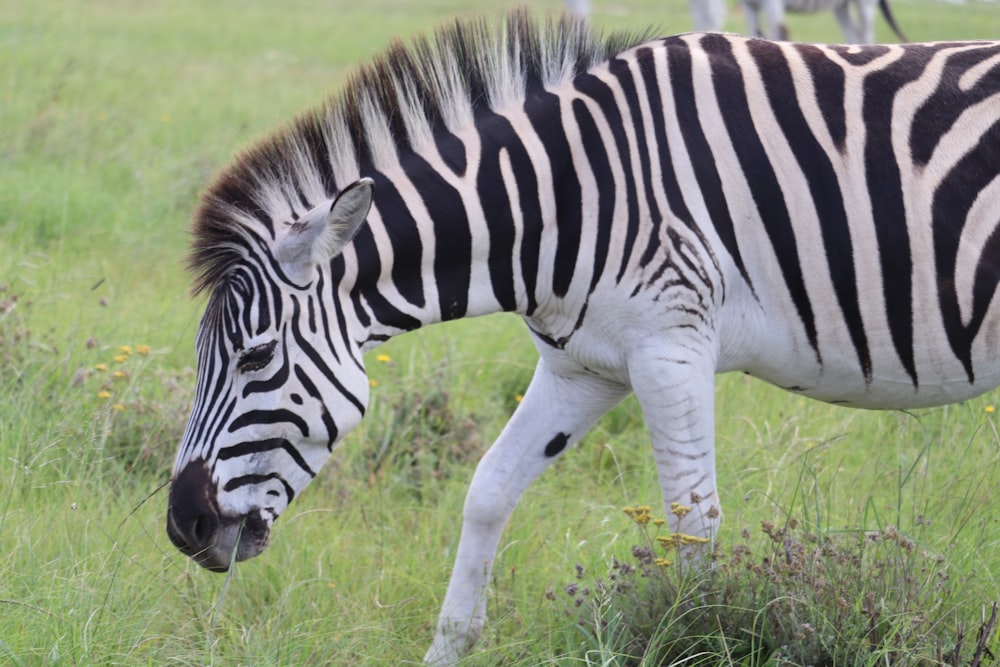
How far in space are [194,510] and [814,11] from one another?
41.6 feet

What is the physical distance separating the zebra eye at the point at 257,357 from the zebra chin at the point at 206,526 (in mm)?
276

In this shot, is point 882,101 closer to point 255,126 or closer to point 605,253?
point 605,253

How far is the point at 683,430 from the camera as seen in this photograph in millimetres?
2984

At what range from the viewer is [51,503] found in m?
3.58

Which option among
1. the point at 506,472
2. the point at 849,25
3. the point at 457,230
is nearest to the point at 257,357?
the point at 457,230

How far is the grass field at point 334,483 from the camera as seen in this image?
312 cm

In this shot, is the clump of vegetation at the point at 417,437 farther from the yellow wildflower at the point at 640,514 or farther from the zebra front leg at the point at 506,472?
the yellow wildflower at the point at 640,514

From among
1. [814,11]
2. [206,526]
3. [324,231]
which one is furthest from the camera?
[814,11]

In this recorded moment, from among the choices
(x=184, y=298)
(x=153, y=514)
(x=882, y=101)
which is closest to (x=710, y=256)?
(x=882, y=101)

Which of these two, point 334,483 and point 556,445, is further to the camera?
point 334,483

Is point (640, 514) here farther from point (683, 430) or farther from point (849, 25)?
point (849, 25)

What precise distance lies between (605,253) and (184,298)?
3240 millimetres

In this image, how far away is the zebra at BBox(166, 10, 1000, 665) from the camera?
2.91m

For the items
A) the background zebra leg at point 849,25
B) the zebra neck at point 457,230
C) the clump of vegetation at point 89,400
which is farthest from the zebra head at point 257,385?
the background zebra leg at point 849,25
